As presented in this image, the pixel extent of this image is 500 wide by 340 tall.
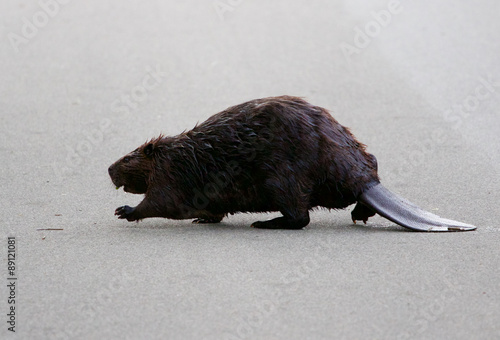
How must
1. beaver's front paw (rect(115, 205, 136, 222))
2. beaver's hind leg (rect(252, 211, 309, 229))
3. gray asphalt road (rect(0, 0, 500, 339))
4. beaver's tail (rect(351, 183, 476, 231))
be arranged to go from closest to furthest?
gray asphalt road (rect(0, 0, 500, 339)) < beaver's tail (rect(351, 183, 476, 231)) < beaver's hind leg (rect(252, 211, 309, 229)) < beaver's front paw (rect(115, 205, 136, 222))

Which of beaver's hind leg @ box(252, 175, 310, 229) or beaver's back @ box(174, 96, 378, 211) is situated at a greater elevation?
beaver's back @ box(174, 96, 378, 211)

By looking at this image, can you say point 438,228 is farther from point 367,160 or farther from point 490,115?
point 490,115

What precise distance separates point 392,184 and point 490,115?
2.38m

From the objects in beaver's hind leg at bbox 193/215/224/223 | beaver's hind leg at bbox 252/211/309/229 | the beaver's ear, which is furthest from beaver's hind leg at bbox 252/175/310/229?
the beaver's ear

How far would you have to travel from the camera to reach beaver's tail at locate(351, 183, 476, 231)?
16.6 ft

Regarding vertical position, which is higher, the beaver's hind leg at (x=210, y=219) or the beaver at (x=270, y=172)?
the beaver at (x=270, y=172)

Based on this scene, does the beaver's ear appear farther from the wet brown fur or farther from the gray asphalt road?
the gray asphalt road

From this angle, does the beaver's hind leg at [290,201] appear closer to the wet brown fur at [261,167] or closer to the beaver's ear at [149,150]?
the wet brown fur at [261,167]

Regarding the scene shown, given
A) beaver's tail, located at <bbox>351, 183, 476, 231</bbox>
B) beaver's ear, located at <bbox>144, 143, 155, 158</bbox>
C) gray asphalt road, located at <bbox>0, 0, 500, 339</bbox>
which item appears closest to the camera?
gray asphalt road, located at <bbox>0, 0, 500, 339</bbox>

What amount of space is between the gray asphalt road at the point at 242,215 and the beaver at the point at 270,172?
16 cm

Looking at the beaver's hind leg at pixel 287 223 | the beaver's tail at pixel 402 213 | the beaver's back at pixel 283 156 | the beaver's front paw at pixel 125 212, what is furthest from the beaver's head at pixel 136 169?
the beaver's tail at pixel 402 213

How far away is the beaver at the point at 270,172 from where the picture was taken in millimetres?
5113

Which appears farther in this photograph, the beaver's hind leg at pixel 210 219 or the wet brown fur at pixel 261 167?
the beaver's hind leg at pixel 210 219

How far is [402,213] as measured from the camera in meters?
5.11
